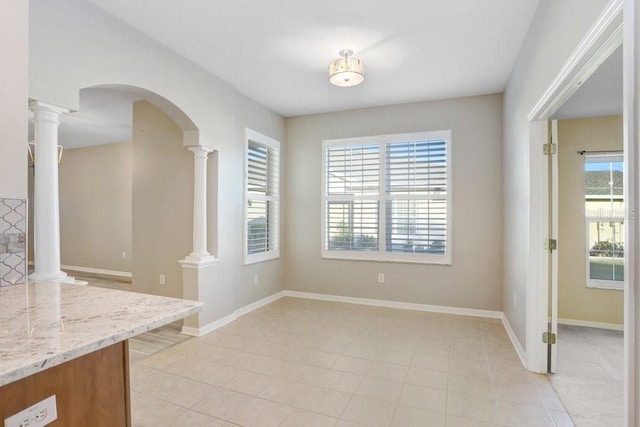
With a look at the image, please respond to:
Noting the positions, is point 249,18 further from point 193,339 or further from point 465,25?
point 193,339

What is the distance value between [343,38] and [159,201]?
9.28 ft

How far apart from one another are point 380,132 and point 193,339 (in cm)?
343

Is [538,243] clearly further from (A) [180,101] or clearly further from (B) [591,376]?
(A) [180,101]

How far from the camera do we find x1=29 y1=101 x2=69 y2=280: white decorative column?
204 cm

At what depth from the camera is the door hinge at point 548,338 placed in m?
2.58

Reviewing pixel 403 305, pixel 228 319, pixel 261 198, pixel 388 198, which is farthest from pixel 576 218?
pixel 228 319

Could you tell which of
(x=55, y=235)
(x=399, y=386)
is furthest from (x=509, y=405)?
(x=55, y=235)

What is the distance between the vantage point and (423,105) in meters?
4.38

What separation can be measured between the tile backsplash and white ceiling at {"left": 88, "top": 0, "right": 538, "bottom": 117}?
1719mm

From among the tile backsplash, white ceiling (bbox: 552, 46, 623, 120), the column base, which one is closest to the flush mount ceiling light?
white ceiling (bbox: 552, 46, 623, 120)

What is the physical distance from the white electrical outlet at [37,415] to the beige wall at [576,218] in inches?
181

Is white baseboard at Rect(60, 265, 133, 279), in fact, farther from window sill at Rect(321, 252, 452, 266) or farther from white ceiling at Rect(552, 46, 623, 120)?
white ceiling at Rect(552, 46, 623, 120)

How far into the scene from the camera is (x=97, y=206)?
22.4 feet

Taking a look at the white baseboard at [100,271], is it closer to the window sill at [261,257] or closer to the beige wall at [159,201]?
the beige wall at [159,201]
